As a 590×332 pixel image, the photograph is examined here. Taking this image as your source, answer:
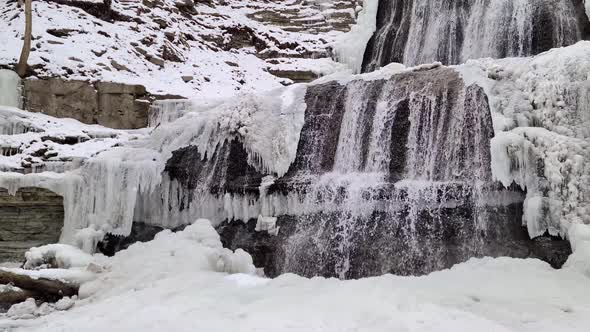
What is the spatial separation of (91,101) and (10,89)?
178 centimetres

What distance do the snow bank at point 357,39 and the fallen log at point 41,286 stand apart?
35.8 ft

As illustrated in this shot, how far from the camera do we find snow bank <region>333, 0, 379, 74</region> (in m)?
15.5

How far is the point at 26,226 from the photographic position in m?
9.52

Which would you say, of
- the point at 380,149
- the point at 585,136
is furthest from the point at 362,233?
the point at 585,136

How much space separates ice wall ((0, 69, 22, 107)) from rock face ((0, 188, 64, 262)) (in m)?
3.37

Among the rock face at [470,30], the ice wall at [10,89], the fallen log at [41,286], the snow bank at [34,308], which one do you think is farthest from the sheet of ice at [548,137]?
the ice wall at [10,89]

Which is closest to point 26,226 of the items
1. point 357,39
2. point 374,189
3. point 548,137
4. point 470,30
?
point 374,189

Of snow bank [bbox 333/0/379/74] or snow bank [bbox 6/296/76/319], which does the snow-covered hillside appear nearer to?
snow bank [bbox 333/0/379/74]

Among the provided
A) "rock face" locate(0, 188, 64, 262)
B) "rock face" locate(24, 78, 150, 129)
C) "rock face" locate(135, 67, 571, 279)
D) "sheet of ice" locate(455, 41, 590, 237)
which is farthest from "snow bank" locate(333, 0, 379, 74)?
"rock face" locate(0, 188, 64, 262)

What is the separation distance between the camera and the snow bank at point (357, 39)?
15.5 metres

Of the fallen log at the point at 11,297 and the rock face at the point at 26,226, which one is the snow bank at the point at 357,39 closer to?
the rock face at the point at 26,226

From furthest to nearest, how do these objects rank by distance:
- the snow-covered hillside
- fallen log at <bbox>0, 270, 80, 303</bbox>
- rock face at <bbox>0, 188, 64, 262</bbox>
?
the snow-covered hillside, rock face at <bbox>0, 188, 64, 262</bbox>, fallen log at <bbox>0, 270, 80, 303</bbox>

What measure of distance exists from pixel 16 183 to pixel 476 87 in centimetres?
814

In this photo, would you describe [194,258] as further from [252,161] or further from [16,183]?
[16,183]
